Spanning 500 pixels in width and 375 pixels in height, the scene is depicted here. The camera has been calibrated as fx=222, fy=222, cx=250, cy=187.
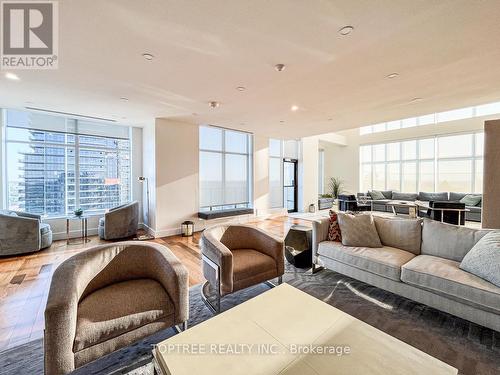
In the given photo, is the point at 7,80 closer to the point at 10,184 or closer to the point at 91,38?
the point at 91,38

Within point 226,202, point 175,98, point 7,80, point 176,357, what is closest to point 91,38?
point 175,98

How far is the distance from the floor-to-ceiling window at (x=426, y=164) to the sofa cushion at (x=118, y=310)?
33.7ft

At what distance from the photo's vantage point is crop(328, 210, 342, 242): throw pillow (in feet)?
9.87

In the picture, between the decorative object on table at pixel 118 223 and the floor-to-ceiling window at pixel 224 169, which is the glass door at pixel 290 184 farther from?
the decorative object on table at pixel 118 223

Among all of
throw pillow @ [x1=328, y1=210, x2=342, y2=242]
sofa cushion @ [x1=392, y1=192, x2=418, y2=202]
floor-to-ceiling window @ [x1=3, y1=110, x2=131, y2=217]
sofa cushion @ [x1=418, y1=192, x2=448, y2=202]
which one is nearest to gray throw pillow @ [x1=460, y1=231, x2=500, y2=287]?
throw pillow @ [x1=328, y1=210, x2=342, y2=242]

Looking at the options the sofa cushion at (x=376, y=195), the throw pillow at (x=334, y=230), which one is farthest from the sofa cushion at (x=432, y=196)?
the throw pillow at (x=334, y=230)

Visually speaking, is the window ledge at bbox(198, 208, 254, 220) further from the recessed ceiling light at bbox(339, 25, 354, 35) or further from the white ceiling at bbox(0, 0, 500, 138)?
the recessed ceiling light at bbox(339, 25, 354, 35)

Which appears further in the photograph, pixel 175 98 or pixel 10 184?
pixel 10 184

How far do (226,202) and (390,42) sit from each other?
4972 mm

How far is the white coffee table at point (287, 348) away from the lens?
3.66ft

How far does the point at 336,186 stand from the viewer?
421 inches

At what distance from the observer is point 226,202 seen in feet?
20.7

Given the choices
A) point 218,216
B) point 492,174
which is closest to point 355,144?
point 492,174

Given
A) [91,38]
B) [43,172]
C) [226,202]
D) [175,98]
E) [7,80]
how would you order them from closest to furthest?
1. [91,38]
2. [7,80]
3. [175,98]
4. [43,172]
5. [226,202]
